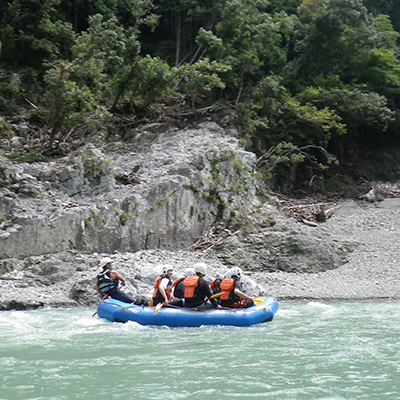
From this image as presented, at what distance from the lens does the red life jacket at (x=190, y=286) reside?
31.9 feet

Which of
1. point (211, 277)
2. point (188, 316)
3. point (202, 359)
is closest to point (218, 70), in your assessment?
point (211, 277)

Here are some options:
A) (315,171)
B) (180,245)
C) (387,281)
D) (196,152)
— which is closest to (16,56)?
(196,152)

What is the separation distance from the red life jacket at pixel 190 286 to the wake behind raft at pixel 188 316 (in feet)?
0.99

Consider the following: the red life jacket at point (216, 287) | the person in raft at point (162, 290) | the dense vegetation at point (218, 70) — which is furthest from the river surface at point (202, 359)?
the dense vegetation at point (218, 70)

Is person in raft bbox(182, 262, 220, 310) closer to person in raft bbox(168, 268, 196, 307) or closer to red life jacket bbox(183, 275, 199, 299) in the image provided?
red life jacket bbox(183, 275, 199, 299)

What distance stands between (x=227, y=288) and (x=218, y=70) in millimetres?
13117

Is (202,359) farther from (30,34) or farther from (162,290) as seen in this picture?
(30,34)

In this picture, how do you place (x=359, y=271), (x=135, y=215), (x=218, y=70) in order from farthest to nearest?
(x=218, y=70), (x=135, y=215), (x=359, y=271)

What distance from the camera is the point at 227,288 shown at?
9.91 m

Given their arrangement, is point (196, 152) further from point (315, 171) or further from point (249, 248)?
point (315, 171)

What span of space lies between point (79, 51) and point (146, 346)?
47.9 feet

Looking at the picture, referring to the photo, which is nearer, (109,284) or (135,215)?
(109,284)

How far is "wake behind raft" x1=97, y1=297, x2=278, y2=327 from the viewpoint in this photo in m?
9.46

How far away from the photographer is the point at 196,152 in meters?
18.6
